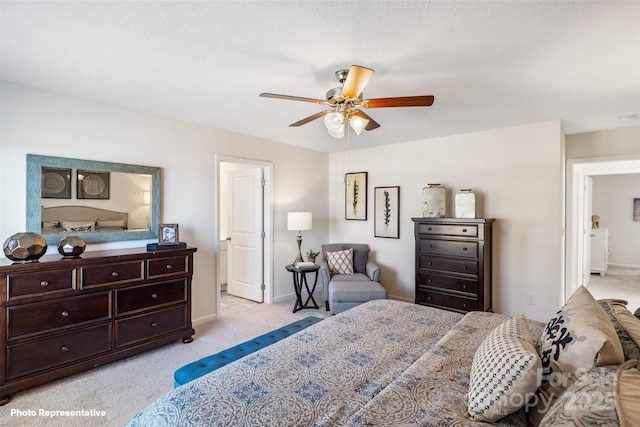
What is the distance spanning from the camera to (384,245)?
4949 millimetres

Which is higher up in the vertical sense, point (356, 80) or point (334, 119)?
point (356, 80)

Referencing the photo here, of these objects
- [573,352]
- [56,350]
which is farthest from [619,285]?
[56,350]

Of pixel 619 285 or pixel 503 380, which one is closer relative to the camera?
pixel 503 380

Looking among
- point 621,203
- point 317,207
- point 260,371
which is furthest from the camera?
point 621,203

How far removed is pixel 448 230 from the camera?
12.5ft

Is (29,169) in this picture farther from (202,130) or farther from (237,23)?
(237,23)

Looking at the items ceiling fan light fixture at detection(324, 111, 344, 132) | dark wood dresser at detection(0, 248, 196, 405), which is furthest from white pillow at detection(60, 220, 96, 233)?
ceiling fan light fixture at detection(324, 111, 344, 132)

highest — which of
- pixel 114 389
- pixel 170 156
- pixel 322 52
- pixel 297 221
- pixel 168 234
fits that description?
pixel 322 52

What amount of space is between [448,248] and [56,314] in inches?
155

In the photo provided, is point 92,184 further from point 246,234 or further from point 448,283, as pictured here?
point 448,283

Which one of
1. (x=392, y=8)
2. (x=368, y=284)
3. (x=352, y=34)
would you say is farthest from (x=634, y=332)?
(x=368, y=284)

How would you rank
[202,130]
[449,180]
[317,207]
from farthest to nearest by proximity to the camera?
[317,207], [449,180], [202,130]

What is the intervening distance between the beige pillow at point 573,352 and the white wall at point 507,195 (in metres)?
2.91

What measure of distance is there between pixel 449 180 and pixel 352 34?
3.01 metres
